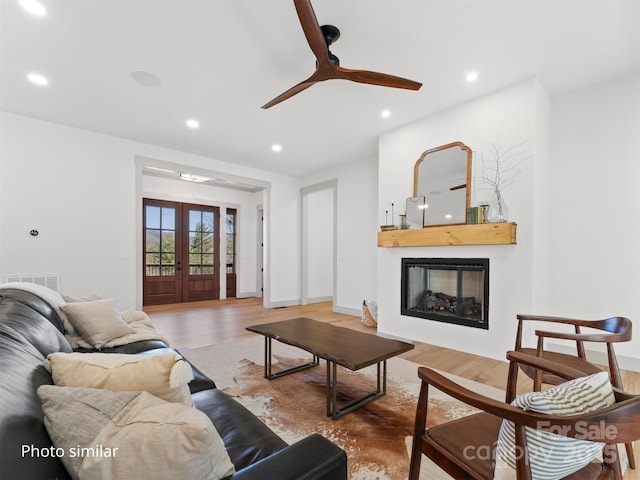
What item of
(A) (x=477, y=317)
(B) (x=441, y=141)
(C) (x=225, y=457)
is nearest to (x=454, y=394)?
(C) (x=225, y=457)

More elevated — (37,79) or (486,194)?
(37,79)

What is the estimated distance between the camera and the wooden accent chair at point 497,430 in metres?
0.76

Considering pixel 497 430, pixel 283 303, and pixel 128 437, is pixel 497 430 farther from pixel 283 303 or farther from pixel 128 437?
pixel 283 303

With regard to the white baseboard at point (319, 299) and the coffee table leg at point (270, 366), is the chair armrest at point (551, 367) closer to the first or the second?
the coffee table leg at point (270, 366)

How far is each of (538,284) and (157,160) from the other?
17.9 feet

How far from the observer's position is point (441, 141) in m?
3.61

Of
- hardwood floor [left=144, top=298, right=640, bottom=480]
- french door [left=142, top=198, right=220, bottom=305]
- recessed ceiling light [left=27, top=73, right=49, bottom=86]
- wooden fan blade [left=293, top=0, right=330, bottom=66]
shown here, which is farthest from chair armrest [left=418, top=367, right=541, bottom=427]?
french door [left=142, top=198, right=220, bottom=305]

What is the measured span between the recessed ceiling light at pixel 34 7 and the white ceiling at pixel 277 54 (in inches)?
2.1

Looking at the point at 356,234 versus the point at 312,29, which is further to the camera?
the point at 356,234

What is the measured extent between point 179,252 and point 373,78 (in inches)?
241

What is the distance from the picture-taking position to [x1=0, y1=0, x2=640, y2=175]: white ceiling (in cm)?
215

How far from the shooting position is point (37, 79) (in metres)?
3.00

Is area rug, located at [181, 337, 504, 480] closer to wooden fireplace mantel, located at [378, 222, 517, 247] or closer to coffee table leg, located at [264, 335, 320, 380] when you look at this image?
coffee table leg, located at [264, 335, 320, 380]

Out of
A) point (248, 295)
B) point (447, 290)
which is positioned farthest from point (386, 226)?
point (248, 295)
